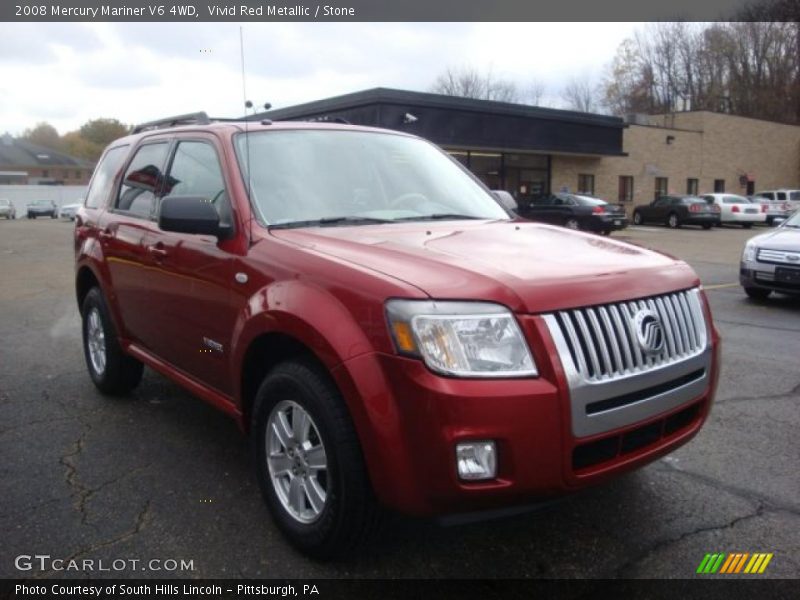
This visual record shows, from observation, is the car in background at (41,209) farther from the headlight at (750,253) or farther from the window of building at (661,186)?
the headlight at (750,253)

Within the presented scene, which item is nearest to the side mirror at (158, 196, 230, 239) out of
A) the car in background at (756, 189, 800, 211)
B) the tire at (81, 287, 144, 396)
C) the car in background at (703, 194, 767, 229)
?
the tire at (81, 287, 144, 396)

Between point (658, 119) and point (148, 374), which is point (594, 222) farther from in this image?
point (658, 119)

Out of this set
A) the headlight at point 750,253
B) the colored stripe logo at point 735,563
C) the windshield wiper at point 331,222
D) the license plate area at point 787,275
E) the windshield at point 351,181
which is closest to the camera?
the colored stripe logo at point 735,563

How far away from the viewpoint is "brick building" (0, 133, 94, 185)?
86.1 meters

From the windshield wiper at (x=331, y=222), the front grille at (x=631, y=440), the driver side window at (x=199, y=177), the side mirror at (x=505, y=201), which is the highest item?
the driver side window at (x=199, y=177)

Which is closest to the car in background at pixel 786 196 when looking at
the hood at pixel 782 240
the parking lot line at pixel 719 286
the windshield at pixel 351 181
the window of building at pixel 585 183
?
the window of building at pixel 585 183

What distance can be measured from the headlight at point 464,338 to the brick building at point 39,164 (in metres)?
92.9

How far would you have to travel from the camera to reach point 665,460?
3.88 meters

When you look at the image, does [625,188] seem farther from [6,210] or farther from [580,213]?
[6,210]

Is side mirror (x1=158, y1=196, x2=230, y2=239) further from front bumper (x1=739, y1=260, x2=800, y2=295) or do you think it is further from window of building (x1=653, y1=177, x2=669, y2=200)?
window of building (x1=653, y1=177, x2=669, y2=200)

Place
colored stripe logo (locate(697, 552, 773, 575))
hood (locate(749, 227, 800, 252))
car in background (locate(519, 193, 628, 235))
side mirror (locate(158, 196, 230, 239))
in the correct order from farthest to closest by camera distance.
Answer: car in background (locate(519, 193, 628, 235)) → hood (locate(749, 227, 800, 252)) → side mirror (locate(158, 196, 230, 239)) → colored stripe logo (locate(697, 552, 773, 575))

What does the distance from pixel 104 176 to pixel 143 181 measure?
972mm

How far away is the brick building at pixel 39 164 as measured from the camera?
86.1 meters

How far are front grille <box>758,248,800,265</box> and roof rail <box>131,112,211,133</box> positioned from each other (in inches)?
297
